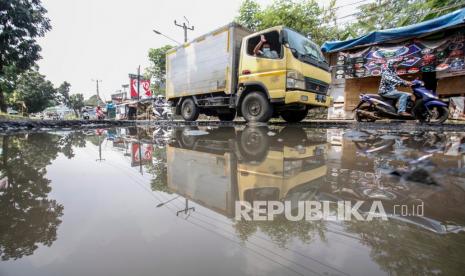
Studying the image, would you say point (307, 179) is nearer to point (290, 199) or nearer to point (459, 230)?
A: point (290, 199)

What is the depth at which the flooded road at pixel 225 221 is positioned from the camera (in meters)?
0.79

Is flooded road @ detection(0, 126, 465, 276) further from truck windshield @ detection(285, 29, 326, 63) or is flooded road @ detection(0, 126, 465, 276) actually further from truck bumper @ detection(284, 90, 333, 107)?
truck windshield @ detection(285, 29, 326, 63)

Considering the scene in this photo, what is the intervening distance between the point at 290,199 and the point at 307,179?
0.40m

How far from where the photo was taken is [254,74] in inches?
250

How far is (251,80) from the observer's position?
6.39 m

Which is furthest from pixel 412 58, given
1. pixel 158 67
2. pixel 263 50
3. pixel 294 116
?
pixel 158 67

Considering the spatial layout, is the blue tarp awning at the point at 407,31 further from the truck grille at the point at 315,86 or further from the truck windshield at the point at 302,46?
the truck grille at the point at 315,86

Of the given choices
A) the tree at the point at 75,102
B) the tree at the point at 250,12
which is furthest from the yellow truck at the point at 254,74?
the tree at the point at 75,102

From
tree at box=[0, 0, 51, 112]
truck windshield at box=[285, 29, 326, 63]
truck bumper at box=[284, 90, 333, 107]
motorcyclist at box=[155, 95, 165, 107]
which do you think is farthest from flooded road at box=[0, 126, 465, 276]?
tree at box=[0, 0, 51, 112]

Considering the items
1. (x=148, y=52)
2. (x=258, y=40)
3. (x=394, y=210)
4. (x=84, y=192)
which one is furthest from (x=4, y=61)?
(x=394, y=210)

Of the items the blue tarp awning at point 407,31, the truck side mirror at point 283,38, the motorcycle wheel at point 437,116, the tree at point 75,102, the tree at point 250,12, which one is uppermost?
the tree at point 250,12

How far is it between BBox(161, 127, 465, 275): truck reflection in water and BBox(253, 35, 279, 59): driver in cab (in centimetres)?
378

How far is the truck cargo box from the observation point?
7098mm

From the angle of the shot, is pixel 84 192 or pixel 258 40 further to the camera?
pixel 258 40
